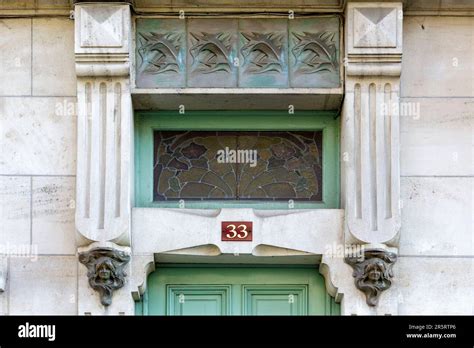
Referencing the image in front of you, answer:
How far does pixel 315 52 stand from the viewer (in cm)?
1639

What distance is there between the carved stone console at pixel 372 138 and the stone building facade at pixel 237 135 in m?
0.02

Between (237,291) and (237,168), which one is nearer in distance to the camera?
(237,291)

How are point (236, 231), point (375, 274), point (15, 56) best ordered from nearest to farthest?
point (375, 274), point (236, 231), point (15, 56)

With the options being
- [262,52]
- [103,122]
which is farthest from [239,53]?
[103,122]

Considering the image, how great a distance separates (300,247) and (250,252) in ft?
1.64

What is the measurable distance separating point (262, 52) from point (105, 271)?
109 inches

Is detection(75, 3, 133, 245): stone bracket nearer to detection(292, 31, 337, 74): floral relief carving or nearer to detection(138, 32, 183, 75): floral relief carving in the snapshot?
detection(138, 32, 183, 75): floral relief carving

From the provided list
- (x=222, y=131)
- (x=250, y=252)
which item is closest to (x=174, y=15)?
(x=222, y=131)

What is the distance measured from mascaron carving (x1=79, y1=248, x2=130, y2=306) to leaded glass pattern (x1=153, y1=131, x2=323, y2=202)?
955 mm

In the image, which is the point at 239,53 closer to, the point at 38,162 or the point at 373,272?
the point at 38,162

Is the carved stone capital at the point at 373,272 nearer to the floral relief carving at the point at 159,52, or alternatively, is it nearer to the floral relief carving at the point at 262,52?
the floral relief carving at the point at 262,52

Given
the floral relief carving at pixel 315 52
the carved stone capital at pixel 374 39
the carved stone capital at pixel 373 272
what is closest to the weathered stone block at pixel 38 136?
the floral relief carving at pixel 315 52

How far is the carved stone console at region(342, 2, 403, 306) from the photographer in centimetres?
1581
